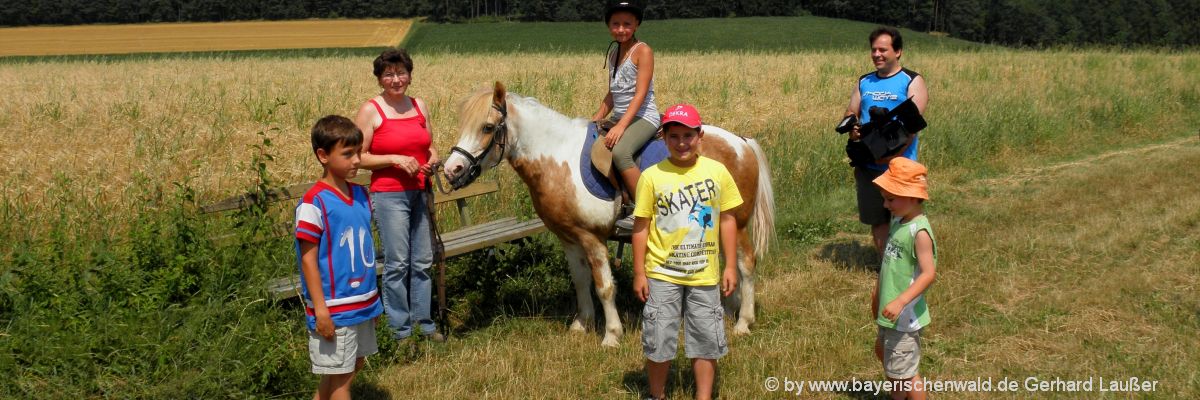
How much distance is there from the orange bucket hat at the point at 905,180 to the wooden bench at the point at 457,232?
10.6 ft

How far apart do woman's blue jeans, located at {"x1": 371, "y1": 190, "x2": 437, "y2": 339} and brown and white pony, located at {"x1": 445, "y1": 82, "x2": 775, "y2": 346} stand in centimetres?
39

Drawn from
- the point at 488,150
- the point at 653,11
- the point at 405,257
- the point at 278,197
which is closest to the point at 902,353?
the point at 488,150

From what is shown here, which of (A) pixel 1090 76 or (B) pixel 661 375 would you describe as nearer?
(B) pixel 661 375

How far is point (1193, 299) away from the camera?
5543 mm

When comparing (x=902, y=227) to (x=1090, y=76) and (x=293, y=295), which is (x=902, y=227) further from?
(x=1090, y=76)

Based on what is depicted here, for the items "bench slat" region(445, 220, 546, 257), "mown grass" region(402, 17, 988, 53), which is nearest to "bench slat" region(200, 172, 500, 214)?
"bench slat" region(445, 220, 546, 257)

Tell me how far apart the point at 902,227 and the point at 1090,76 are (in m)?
19.0

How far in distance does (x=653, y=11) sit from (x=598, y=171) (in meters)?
75.6

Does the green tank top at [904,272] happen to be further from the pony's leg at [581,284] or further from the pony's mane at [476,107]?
the pony's mane at [476,107]

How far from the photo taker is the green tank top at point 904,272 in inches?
143

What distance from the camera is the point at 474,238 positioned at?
6.29m

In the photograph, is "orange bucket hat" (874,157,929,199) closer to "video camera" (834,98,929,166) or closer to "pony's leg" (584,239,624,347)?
"pony's leg" (584,239,624,347)

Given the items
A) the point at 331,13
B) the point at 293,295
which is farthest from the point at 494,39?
the point at 293,295

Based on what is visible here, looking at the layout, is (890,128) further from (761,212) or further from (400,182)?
(400,182)
